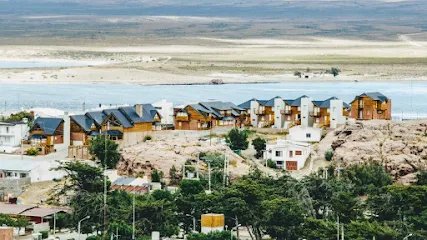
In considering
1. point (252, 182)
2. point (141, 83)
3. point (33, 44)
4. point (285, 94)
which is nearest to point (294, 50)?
point (33, 44)

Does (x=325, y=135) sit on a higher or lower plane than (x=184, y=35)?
lower

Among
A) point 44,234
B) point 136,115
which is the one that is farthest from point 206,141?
point 44,234

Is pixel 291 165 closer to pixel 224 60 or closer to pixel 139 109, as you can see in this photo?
pixel 139 109

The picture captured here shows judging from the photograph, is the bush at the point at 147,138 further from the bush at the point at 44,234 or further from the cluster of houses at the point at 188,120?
the bush at the point at 44,234

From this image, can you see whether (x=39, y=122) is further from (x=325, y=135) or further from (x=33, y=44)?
(x=33, y=44)

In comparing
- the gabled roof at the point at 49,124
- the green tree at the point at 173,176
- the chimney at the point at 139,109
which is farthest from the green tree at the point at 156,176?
the chimney at the point at 139,109

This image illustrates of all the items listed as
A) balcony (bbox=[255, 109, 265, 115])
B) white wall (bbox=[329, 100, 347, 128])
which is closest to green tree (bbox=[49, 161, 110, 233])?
white wall (bbox=[329, 100, 347, 128])
